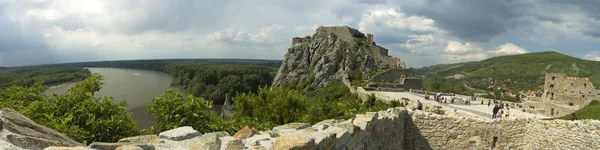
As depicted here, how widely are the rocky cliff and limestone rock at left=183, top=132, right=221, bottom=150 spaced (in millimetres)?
49811

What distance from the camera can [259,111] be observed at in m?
15.8

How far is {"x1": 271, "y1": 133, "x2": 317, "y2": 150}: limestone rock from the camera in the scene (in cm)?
334

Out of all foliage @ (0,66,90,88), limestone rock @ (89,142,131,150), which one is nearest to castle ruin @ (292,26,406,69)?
foliage @ (0,66,90,88)

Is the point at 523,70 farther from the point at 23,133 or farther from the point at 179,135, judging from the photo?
the point at 23,133

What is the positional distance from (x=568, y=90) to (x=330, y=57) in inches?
1467

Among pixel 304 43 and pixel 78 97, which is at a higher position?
pixel 304 43

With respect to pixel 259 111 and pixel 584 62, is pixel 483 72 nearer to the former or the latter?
pixel 584 62

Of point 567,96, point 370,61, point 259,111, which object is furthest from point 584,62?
point 259,111

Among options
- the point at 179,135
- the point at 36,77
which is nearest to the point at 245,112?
the point at 179,135

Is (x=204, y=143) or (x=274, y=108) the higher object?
(x=204, y=143)

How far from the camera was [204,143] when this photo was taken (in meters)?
3.49

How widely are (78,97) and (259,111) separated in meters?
8.64

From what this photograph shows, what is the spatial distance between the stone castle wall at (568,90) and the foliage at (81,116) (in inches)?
1126

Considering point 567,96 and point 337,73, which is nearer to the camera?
point 567,96
